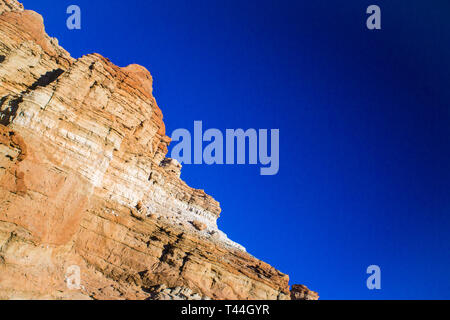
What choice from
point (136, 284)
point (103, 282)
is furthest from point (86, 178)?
point (136, 284)

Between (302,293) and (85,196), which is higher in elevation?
(85,196)

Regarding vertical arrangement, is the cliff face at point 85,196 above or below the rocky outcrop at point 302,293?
above

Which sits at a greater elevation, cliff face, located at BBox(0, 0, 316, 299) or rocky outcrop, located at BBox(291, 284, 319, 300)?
cliff face, located at BBox(0, 0, 316, 299)

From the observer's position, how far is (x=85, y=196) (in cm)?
2858

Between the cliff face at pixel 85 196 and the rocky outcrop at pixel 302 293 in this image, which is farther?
the rocky outcrop at pixel 302 293

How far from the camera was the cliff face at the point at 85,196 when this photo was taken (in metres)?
23.3

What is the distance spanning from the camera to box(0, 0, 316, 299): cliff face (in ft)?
76.4

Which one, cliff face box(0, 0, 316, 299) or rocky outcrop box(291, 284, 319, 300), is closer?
cliff face box(0, 0, 316, 299)

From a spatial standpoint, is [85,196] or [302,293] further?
[302,293]

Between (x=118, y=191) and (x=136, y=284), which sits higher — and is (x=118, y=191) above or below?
above
